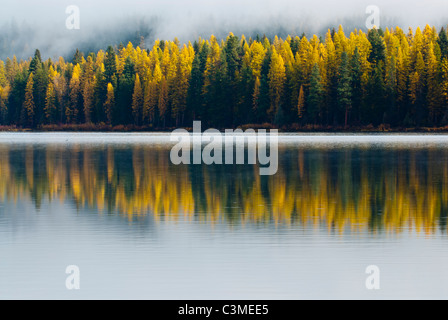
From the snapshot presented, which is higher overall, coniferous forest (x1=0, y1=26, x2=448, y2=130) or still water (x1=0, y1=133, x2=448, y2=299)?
coniferous forest (x1=0, y1=26, x2=448, y2=130)

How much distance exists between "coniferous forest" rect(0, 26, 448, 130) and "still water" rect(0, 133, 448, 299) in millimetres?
70260

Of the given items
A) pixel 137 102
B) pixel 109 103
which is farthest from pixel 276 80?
pixel 109 103

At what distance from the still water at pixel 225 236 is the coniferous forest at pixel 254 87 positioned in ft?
231

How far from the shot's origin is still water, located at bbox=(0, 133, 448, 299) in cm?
1046

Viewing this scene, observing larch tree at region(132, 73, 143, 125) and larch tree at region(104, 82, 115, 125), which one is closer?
larch tree at region(132, 73, 143, 125)

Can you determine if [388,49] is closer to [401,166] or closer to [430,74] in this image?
[430,74]

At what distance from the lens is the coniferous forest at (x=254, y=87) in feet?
308

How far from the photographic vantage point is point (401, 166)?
30.9 metres

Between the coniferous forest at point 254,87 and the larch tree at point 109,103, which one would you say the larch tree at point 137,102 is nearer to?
the coniferous forest at point 254,87

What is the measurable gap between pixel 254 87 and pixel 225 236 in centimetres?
9548

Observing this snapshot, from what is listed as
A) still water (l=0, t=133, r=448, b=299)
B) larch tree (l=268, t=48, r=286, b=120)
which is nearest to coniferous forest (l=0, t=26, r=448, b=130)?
larch tree (l=268, t=48, r=286, b=120)

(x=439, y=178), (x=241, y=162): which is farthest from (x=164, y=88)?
(x=439, y=178)

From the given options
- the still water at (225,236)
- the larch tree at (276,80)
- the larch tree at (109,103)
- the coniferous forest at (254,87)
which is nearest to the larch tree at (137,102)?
the coniferous forest at (254,87)

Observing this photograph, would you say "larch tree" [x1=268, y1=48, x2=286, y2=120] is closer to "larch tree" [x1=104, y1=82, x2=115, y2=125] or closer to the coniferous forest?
the coniferous forest
